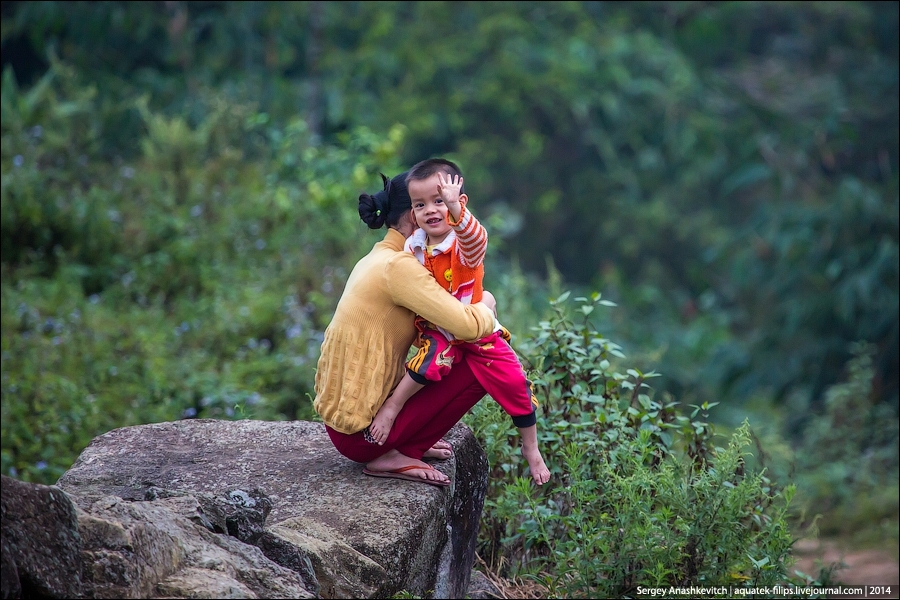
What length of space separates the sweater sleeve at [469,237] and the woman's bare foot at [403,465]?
682 millimetres

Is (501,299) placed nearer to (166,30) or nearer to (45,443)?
(45,443)

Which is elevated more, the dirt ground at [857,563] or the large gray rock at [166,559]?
the dirt ground at [857,563]

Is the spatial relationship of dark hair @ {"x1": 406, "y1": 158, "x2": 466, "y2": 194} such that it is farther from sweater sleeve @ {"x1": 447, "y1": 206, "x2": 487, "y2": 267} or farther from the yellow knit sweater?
the yellow knit sweater

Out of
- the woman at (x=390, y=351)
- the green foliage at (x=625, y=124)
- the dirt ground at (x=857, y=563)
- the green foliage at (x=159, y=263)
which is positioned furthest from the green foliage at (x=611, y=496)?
the green foliage at (x=625, y=124)

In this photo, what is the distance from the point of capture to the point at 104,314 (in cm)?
671

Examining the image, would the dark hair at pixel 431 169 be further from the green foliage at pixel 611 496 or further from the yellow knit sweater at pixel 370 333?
the green foliage at pixel 611 496

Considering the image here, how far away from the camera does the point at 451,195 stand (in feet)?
9.29

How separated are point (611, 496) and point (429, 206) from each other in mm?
1285

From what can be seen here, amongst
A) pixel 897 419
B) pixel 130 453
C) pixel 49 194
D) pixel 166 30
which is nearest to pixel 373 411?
pixel 130 453

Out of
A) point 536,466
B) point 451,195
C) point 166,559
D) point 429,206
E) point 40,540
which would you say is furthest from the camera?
point 536,466

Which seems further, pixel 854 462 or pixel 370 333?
pixel 854 462

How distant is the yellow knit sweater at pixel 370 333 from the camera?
116 inches

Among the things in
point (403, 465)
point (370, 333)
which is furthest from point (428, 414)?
point (370, 333)

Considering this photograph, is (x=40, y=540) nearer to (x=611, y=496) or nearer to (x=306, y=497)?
(x=306, y=497)
